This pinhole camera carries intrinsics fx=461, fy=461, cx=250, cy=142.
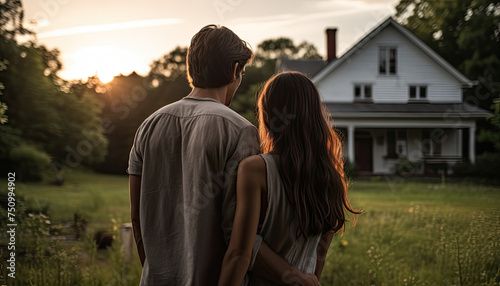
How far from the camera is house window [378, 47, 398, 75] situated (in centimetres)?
1956

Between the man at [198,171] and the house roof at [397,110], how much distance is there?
691 inches

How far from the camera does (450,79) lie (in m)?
18.7

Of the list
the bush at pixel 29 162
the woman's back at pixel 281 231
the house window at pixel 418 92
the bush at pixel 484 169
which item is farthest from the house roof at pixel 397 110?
the woman's back at pixel 281 231

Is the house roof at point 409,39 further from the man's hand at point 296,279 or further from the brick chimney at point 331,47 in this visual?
the man's hand at point 296,279

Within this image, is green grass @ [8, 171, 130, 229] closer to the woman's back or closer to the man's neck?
the man's neck

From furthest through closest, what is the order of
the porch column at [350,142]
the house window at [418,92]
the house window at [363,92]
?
the house window at [363,92] < the house window at [418,92] < the porch column at [350,142]

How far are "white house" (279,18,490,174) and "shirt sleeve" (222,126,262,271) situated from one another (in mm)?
17441

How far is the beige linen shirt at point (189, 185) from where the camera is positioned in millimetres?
1622

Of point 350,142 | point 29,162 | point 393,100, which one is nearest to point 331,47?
point 393,100

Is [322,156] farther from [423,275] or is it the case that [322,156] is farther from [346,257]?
[346,257]

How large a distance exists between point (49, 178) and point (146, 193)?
17.4ft

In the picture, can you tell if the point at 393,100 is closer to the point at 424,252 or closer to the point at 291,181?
the point at 424,252

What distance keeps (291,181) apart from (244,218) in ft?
0.75

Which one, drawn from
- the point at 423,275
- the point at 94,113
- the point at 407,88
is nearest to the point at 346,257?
the point at 423,275
